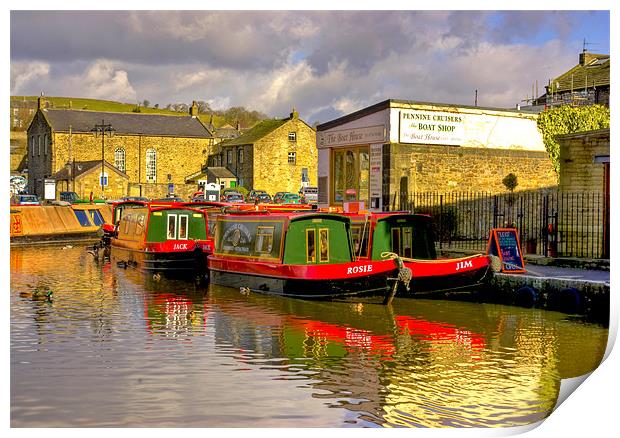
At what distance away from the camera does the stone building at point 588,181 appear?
18.7 m

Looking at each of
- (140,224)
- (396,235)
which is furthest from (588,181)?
(140,224)

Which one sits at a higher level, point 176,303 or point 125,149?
point 125,149

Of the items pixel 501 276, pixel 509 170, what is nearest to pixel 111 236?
pixel 509 170

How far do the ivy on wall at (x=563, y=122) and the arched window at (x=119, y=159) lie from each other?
46643mm

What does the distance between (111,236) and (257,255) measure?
12840 millimetres

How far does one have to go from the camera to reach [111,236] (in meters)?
30.6

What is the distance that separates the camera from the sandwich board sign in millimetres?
18203

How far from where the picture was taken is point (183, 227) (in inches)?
982

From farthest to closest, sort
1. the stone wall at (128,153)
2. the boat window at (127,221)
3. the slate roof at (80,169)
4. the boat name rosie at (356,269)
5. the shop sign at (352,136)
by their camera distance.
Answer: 1. the stone wall at (128,153)
2. the slate roof at (80,169)
3. the boat window at (127,221)
4. the shop sign at (352,136)
5. the boat name rosie at (356,269)

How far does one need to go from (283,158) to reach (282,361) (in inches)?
2272

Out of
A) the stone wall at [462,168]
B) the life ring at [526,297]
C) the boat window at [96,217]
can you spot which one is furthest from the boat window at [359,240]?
the boat window at [96,217]

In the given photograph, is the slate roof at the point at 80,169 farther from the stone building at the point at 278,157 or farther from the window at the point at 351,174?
the window at the point at 351,174

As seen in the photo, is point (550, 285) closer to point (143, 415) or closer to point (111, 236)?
point (143, 415)

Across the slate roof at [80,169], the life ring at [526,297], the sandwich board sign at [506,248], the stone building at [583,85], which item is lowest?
the life ring at [526,297]
